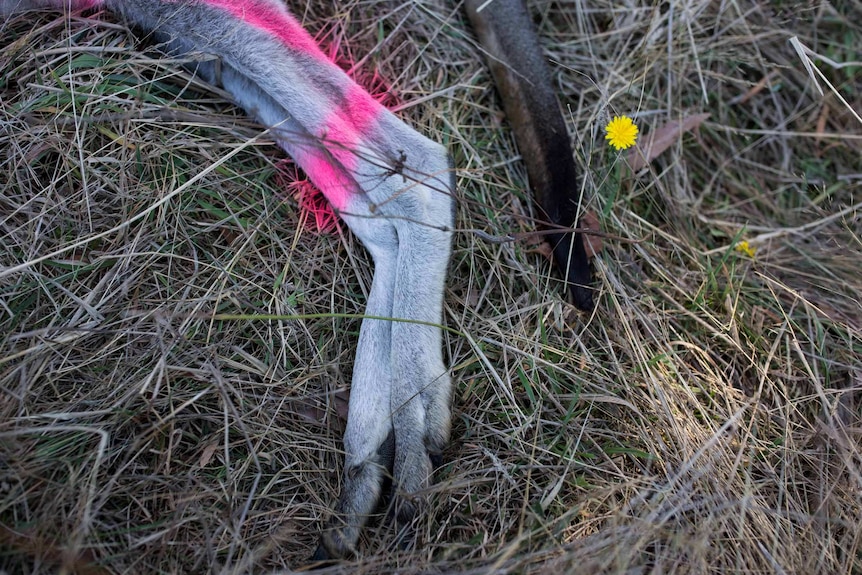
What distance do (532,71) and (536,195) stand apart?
485mm

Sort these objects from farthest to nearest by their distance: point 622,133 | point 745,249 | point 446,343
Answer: point 745,249
point 622,133
point 446,343

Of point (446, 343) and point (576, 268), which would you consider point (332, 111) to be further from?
point (576, 268)

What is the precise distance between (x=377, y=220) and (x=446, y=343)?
490 millimetres

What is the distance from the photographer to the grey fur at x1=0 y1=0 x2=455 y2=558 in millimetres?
1777

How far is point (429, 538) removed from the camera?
1.67m

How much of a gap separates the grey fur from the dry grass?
0.10 m

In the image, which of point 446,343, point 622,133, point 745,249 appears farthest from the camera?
point 745,249

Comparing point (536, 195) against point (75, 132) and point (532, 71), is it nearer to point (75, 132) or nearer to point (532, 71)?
point (532, 71)

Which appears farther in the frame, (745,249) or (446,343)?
(745,249)

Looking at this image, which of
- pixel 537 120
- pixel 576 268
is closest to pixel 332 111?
pixel 537 120

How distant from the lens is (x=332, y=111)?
1976mm

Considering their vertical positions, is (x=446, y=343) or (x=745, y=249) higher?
(x=446, y=343)

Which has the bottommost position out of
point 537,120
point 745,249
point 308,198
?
point 745,249

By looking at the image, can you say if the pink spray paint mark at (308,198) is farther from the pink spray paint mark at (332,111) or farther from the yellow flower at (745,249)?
the yellow flower at (745,249)
